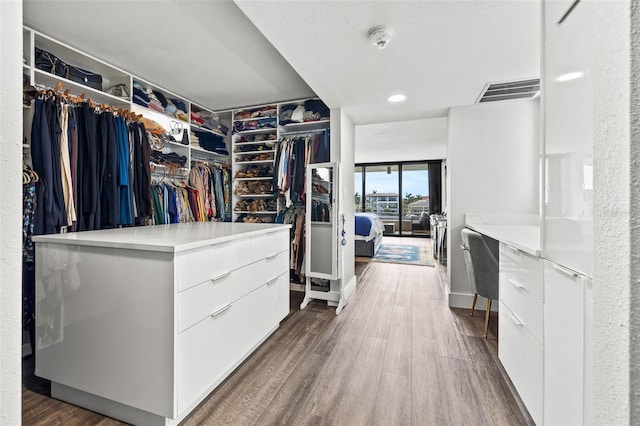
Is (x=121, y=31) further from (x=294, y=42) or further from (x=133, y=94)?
(x=294, y=42)

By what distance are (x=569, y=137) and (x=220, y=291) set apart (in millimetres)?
1711

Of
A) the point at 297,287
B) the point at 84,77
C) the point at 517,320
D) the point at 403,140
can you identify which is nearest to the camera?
the point at 517,320

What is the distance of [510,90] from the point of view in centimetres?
255

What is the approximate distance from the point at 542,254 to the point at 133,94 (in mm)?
3381

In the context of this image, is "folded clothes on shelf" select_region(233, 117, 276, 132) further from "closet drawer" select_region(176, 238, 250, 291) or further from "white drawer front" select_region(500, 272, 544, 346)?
"white drawer front" select_region(500, 272, 544, 346)

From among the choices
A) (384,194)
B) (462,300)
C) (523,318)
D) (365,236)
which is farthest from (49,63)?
(384,194)

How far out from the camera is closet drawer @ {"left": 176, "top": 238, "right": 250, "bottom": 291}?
132 centimetres

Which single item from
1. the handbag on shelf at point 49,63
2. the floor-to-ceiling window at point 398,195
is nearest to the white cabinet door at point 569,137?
the handbag on shelf at point 49,63

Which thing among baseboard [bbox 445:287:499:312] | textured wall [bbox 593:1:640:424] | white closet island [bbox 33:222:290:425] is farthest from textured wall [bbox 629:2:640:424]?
baseboard [bbox 445:287:499:312]

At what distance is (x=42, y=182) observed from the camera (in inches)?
74.4

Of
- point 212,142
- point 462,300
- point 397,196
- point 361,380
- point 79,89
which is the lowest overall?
point 361,380

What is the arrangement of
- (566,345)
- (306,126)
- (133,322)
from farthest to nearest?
(306,126)
(133,322)
(566,345)

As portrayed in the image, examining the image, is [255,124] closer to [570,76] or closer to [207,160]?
[207,160]

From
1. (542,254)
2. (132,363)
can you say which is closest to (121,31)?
(132,363)
